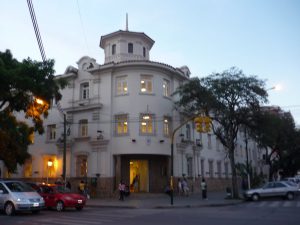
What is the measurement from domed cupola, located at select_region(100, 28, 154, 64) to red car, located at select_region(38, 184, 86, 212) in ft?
61.7

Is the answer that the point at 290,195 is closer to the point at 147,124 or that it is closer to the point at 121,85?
the point at 147,124

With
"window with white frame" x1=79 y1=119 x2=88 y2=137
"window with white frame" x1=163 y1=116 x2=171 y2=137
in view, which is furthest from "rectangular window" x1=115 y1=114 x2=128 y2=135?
"window with white frame" x1=79 y1=119 x2=88 y2=137

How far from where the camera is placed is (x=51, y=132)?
127 feet

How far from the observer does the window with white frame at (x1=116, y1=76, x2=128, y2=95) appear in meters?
34.3

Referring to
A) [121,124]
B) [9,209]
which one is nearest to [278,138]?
[121,124]

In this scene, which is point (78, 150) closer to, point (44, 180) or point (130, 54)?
point (44, 180)

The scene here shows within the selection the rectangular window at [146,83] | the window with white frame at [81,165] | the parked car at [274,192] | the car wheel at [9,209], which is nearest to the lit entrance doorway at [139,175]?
the window with white frame at [81,165]

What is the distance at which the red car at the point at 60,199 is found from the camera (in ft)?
68.5

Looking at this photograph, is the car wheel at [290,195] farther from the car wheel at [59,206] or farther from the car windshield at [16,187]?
the car windshield at [16,187]

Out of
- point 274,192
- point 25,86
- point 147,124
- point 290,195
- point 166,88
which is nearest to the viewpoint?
point 25,86

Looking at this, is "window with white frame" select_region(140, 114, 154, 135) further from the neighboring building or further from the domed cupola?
the domed cupola

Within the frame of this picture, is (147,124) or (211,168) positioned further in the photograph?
(211,168)

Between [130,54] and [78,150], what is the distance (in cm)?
1111

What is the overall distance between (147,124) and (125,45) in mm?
9756
